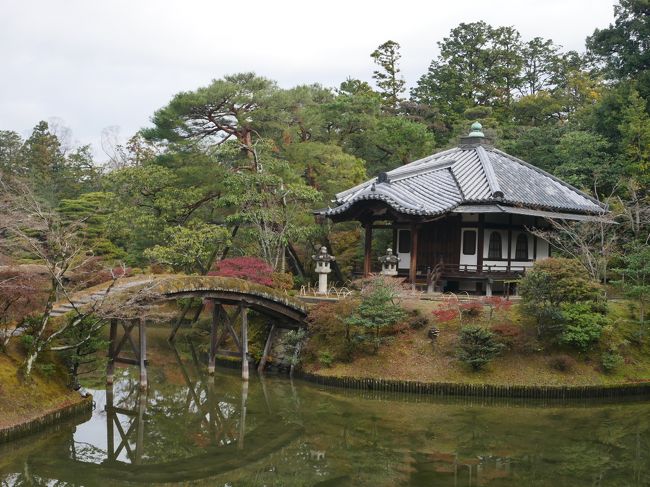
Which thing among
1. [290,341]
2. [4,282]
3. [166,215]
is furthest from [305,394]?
[166,215]

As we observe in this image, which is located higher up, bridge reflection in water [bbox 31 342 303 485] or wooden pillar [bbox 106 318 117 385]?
wooden pillar [bbox 106 318 117 385]

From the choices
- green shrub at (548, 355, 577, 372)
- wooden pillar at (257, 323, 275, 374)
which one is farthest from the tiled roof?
green shrub at (548, 355, 577, 372)

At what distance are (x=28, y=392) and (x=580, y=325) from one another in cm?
1591

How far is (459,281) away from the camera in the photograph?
28000 mm

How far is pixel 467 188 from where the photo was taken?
91.7 ft

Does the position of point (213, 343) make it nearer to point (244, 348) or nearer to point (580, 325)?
point (244, 348)

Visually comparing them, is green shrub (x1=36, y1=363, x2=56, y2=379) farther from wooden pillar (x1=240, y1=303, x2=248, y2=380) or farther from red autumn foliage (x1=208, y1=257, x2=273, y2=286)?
red autumn foliage (x1=208, y1=257, x2=273, y2=286)

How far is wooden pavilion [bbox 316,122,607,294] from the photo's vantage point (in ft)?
86.8

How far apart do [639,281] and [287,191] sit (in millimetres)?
14420

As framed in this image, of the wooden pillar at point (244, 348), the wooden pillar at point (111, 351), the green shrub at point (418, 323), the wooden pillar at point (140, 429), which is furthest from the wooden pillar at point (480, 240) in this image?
the wooden pillar at point (111, 351)

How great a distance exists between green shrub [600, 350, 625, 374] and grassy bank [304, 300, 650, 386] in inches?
5.1

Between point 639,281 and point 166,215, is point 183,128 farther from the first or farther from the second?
point 639,281

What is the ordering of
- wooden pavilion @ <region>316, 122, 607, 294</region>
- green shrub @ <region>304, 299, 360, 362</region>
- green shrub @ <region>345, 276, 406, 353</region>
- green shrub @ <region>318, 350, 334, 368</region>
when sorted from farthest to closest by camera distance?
wooden pavilion @ <region>316, 122, 607, 294</region> < green shrub @ <region>304, 299, 360, 362</region> < green shrub @ <region>318, 350, 334, 368</region> < green shrub @ <region>345, 276, 406, 353</region>

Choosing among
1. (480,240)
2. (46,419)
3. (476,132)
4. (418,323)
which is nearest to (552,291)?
(418,323)
